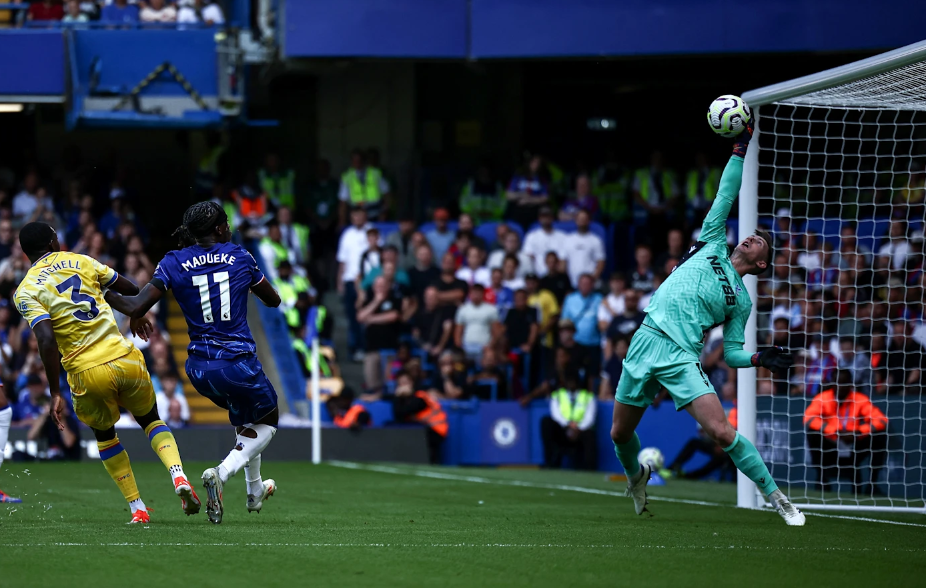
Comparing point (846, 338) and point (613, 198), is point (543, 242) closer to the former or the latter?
point (613, 198)

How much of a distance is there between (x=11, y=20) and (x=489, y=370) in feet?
32.9

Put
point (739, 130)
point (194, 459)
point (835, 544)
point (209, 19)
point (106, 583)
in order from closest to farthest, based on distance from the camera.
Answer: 1. point (106, 583)
2. point (835, 544)
3. point (739, 130)
4. point (194, 459)
5. point (209, 19)

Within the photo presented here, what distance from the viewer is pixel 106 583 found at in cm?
580

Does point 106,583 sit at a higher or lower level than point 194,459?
higher

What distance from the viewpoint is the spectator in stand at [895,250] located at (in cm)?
1489

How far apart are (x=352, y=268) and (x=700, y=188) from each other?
217 inches

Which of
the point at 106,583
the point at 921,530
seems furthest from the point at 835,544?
the point at 106,583

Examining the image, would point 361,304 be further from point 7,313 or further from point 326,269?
point 7,313

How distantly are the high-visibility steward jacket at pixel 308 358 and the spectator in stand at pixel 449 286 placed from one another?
1.83m

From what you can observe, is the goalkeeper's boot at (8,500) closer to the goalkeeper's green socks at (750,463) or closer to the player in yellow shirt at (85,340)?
the player in yellow shirt at (85,340)

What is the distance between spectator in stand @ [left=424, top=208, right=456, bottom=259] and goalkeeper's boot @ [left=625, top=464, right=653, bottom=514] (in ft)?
34.1

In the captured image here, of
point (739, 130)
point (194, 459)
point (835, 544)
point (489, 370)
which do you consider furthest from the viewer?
point (489, 370)

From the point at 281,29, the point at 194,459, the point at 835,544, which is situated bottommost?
the point at 194,459

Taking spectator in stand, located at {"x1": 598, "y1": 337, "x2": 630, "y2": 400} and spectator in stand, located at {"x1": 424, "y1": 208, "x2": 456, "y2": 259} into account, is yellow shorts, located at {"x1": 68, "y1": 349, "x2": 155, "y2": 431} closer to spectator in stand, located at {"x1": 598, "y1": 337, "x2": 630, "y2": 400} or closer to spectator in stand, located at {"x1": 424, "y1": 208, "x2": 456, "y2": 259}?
spectator in stand, located at {"x1": 598, "y1": 337, "x2": 630, "y2": 400}
